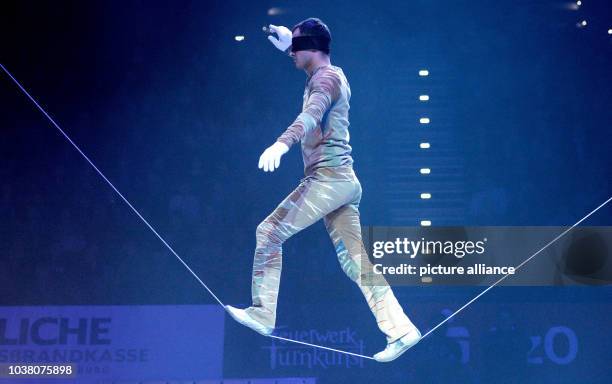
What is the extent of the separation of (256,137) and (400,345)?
137 cm

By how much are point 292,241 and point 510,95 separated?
1.43 m

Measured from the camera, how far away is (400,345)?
3828mm

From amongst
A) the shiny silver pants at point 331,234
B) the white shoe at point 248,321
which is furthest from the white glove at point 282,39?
the white shoe at point 248,321

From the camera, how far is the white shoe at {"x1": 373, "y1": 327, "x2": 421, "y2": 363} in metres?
3.80

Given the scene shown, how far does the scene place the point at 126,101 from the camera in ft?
14.1

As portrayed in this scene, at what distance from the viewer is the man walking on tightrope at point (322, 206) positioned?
356 cm

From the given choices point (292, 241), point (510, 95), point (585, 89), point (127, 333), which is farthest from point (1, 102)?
point (585, 89)

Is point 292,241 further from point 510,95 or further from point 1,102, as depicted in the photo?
point 1,102

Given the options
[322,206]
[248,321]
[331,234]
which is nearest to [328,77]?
[322,206]

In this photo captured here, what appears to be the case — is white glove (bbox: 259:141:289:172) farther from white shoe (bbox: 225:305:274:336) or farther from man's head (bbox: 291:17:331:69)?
white shoe (bbox: 225:305:274:336)

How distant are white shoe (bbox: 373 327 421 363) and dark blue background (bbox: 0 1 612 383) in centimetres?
9

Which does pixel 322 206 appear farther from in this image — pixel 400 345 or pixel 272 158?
pixel 400 345

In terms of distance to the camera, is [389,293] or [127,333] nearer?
[389,293]

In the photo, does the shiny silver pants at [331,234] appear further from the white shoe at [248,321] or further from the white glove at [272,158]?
the white glove at [272,158]
